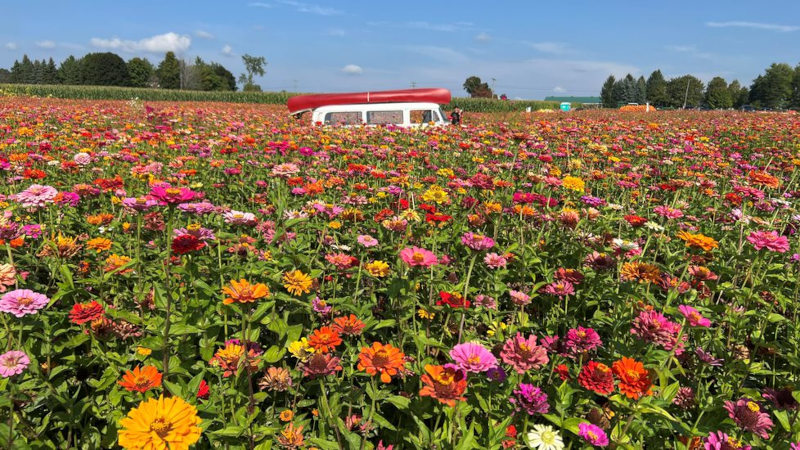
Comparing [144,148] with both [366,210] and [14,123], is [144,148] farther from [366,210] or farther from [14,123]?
[14,123]

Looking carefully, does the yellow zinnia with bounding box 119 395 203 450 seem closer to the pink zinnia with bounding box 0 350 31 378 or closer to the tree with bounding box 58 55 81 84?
the pink zinnia with bounding box 0 350 31 378

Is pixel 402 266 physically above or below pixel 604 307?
above

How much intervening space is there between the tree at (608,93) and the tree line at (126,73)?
93.8 m

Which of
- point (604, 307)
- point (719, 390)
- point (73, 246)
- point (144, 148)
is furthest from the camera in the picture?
point (144, 148)

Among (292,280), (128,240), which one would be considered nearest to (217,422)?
(292,280)

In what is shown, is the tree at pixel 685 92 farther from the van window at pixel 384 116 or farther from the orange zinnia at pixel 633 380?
the orange zinnia at pixel 633 380

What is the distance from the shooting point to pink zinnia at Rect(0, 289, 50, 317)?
163 cm

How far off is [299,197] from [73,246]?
6.25 feet

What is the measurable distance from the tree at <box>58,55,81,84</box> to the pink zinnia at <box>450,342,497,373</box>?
123626 millimetres

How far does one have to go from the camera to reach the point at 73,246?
8.40 feet

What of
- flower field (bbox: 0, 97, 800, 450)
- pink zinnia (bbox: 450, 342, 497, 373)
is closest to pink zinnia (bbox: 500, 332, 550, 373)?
flower field (bbox: 0, 97, 800, 450)

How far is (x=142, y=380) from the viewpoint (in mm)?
1640

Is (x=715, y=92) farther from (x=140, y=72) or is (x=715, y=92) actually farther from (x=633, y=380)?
(x=140, y=72)

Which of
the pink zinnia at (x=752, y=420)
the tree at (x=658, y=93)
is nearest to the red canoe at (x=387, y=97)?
the pink zinnia at (x=752, y=420)
